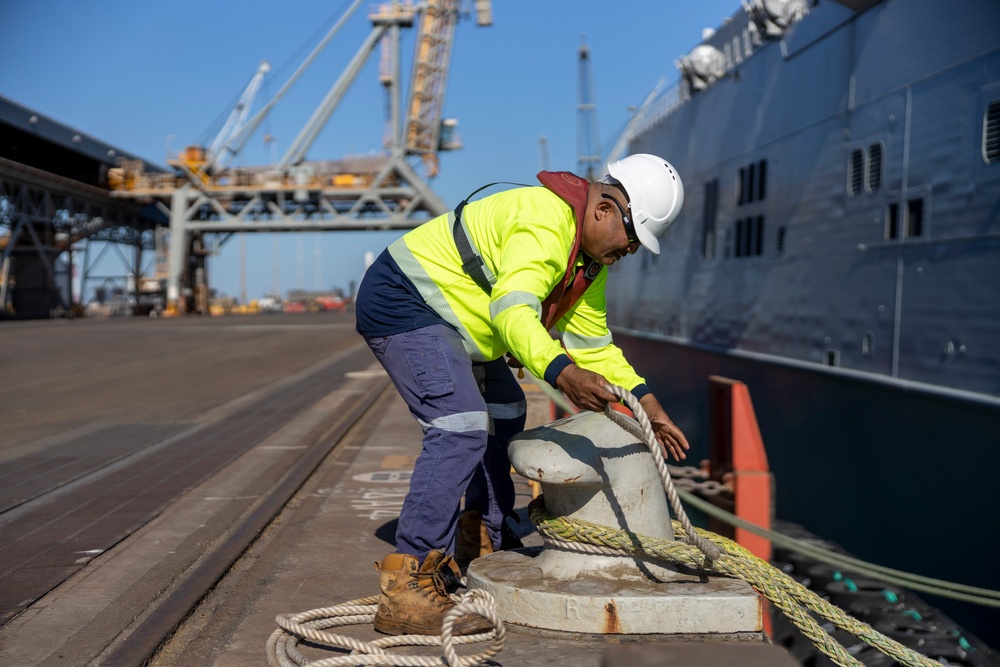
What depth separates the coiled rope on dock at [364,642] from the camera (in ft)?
8.79

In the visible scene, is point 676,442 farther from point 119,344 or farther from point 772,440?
point 119,344

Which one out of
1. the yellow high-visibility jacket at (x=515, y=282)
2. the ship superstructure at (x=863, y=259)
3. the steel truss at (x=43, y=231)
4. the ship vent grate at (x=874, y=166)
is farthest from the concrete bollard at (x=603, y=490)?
the steel truss at (x=43, y=231)

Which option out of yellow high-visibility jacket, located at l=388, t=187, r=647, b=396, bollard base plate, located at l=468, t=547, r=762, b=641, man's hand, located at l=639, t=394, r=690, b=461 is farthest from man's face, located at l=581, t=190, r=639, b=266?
bollard base plate, located at l=468, t=547, r=762, b=641

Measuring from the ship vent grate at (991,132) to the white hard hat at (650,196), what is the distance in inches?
239

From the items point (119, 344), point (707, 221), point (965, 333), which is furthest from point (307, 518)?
point (119, 344)

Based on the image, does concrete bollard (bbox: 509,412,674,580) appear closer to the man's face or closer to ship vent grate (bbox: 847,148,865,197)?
the man's face

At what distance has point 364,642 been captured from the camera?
2891 mm

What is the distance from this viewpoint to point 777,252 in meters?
12.7

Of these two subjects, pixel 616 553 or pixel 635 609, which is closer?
pixel 635 609

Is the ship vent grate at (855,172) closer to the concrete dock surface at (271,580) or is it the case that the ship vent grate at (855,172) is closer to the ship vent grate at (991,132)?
the ship vent grate at (991,132)

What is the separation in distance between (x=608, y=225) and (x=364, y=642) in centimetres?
169

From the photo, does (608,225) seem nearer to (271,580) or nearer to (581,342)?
(581,342)

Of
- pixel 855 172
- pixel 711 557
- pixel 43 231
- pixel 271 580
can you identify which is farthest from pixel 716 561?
pixel 43 231

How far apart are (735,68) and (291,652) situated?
47.1 feet
